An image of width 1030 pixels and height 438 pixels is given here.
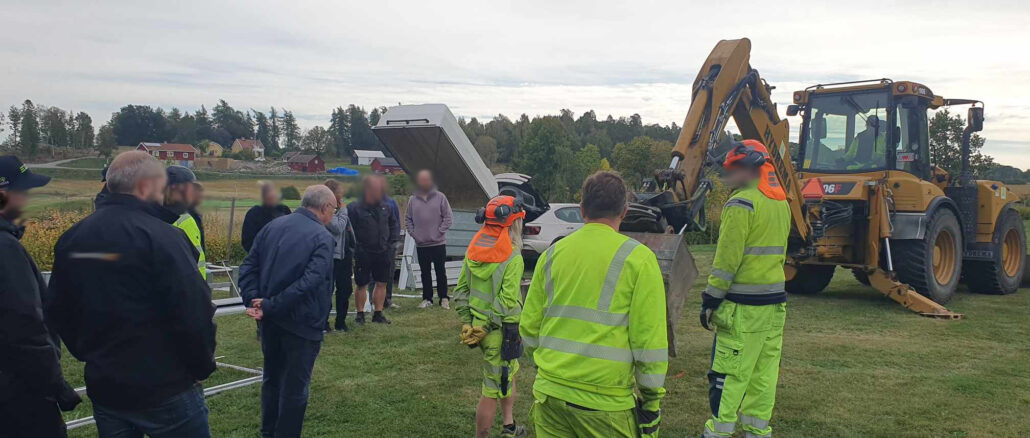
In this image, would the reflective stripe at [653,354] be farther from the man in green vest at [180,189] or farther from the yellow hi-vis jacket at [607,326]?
the man in green vest at [180,189]

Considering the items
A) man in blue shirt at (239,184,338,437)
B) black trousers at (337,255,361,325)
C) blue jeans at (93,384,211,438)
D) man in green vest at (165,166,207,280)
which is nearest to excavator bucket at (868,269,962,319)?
black trousers at (337,255,361,325)

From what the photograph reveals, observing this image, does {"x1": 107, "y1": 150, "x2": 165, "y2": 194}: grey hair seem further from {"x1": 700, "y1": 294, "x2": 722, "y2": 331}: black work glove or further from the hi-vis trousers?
the hi-vis trousers

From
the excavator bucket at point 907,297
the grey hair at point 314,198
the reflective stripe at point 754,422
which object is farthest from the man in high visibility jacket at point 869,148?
the grey hair at point 314,198

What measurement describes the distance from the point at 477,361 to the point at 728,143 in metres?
3.77

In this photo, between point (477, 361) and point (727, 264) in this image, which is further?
point (477, 361)

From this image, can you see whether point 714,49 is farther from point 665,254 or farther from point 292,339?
point 292,339

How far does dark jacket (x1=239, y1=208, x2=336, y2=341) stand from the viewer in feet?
13.4

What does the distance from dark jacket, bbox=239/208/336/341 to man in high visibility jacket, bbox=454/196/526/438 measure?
0.92 metres

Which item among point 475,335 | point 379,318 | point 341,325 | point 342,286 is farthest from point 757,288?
point 379,318

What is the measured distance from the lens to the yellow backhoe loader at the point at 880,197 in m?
9.28

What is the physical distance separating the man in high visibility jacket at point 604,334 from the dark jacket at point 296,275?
1.85 meters

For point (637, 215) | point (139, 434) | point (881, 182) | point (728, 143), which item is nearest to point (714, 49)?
point (728, 143)

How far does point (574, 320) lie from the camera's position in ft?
9.37

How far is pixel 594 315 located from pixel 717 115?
5.25 metres
